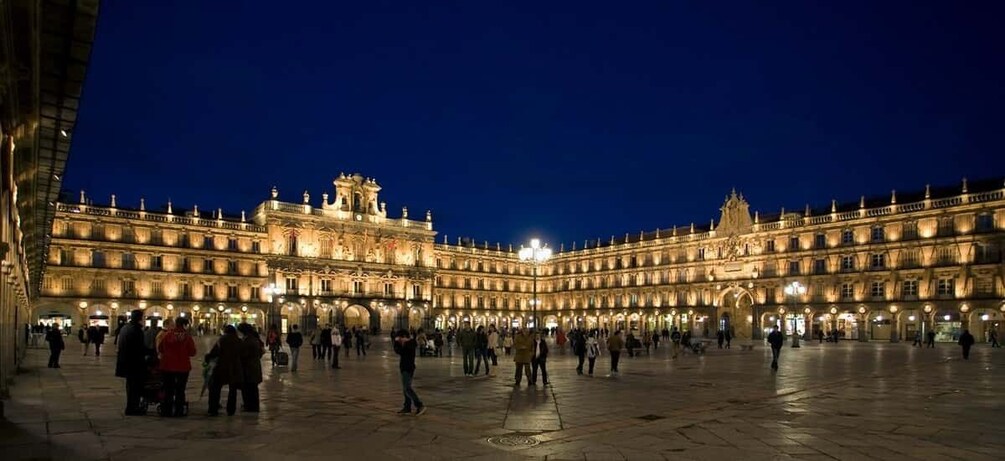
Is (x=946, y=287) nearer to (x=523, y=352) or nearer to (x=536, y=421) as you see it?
(x=523, y=352)

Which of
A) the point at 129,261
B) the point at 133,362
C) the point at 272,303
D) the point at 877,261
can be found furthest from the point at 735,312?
the point at 133,362

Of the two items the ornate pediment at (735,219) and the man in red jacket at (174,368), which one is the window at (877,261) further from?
the man in red jacket at (174,368)

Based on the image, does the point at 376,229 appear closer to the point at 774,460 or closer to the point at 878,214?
the point at 878,214

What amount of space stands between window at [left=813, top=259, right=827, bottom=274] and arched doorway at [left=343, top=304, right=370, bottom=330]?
161 feet

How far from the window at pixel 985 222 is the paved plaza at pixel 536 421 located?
4913 cm

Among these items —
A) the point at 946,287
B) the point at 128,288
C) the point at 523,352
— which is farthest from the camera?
the point at 128,288

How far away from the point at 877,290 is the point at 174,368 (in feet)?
232

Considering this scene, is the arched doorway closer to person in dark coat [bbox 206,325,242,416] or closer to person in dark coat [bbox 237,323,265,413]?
person in dark coat [bbox 237,323,265,413]

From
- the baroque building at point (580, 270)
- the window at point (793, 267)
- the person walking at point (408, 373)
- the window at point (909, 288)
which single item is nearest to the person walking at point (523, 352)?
the person walking at point (408, 373)

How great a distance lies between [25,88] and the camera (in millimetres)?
10758

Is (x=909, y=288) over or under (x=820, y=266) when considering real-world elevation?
under

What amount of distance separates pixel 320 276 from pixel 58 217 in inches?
1035

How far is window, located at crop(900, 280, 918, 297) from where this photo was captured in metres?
67.9

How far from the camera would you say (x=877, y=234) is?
71.8 m
